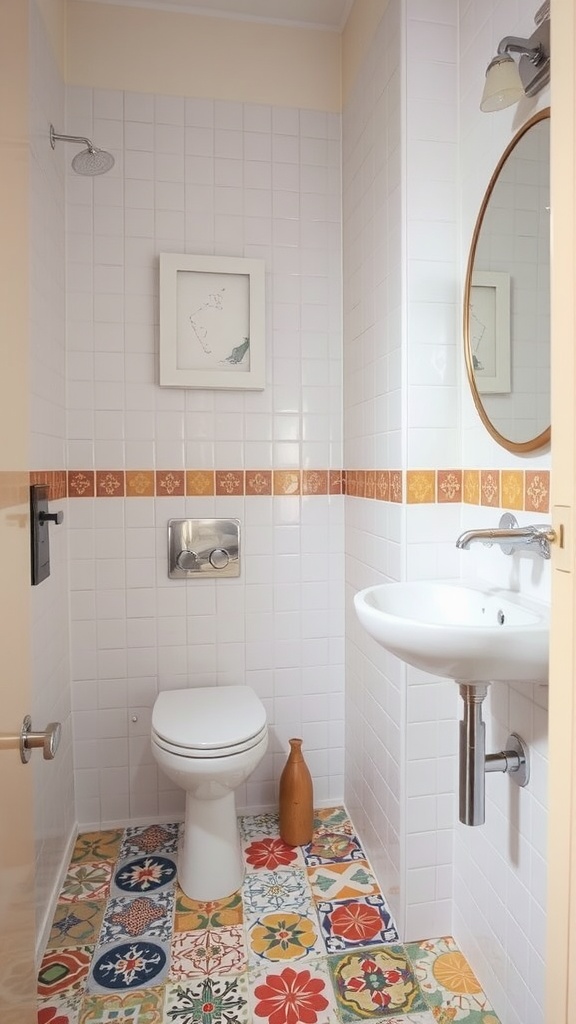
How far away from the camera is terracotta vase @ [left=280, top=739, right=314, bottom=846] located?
6.76ft

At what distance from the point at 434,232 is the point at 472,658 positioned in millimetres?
1141

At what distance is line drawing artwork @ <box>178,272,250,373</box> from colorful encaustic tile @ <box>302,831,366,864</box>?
5.39ft

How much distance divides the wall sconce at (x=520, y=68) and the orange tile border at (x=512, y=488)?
761mm

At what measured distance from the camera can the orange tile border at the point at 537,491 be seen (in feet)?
4.16

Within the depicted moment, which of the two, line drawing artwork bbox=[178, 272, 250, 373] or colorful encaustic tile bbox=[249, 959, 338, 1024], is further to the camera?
line drawing artwork bbox=[178, 272, 250, 373]

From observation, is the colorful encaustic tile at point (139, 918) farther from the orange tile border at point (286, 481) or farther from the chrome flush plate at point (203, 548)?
the orange tile border at point (286, 481)

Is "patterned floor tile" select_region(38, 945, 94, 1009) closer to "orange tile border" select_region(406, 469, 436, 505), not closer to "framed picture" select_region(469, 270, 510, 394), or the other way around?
"orange tile border" select_region(406, 469, 436, 505)

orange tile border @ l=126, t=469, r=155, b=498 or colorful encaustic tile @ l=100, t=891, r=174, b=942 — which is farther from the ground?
orange tile border @ l=126, t=469, r=155, b=498

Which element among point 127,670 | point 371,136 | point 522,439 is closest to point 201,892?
point 127,670

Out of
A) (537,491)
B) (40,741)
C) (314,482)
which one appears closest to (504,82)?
(537,491)

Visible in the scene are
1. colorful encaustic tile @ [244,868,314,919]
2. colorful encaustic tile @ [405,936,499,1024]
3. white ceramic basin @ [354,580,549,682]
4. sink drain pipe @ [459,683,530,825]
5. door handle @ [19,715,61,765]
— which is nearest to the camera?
door handle @ [19,715,61,765]

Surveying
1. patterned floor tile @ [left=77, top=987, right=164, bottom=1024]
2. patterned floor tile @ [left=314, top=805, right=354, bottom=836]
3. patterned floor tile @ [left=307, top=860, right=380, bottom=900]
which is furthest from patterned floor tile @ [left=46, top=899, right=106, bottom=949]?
patterned floor tile @ [left=314, top=805, right=354, bottom=836]

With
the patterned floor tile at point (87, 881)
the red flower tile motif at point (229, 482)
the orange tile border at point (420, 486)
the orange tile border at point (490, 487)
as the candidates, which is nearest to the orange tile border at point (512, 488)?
the orange tile border at point (490, 487)

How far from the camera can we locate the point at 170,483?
217 cm
